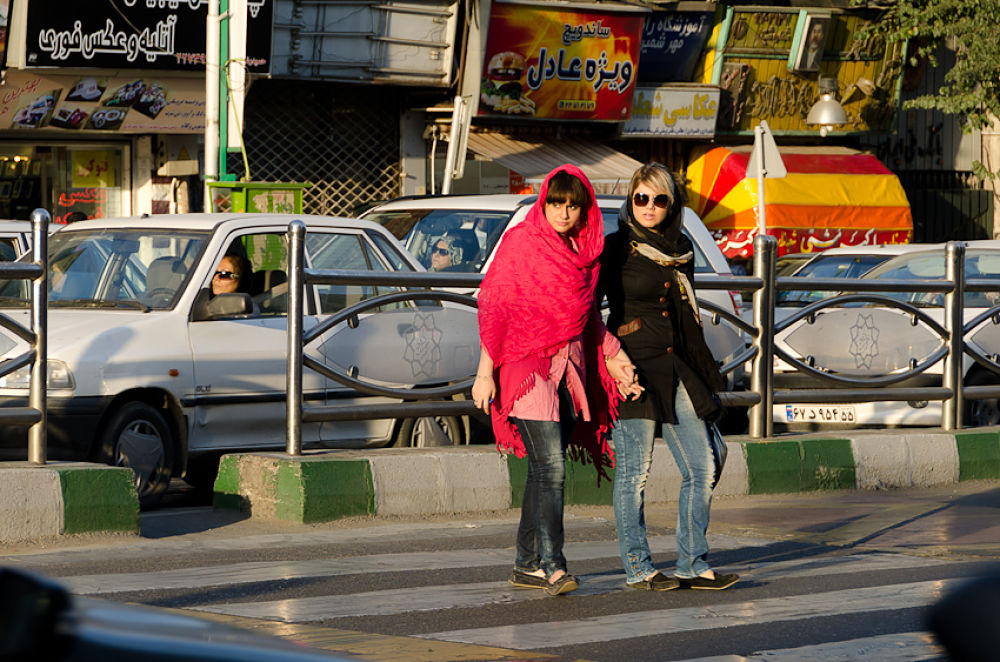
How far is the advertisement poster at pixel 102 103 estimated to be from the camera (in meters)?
17.1

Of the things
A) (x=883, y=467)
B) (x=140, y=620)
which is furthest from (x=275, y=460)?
(x=140, y=620)

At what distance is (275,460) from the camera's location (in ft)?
26.4

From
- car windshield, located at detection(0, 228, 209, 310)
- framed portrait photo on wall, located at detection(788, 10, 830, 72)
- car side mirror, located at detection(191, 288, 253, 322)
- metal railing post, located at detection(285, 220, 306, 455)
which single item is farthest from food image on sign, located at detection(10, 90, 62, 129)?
framed portrait photo on wall, located at detection(788, 10, 830, 72)

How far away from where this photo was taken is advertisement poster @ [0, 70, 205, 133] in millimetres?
17141

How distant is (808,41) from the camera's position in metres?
Result: 24.2

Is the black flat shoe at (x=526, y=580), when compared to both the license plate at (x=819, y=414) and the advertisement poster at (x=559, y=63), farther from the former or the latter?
the advertisement poster at (x=559, y=63)

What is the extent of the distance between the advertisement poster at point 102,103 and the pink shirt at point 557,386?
12130 mm

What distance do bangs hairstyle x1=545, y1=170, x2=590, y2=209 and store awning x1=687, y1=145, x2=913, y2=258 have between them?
16.6 m

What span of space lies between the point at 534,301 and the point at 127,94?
12.5 metres

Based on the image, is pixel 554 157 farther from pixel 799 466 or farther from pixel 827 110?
pixel 799 466

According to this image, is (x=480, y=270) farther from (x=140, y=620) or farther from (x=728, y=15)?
(x=728, y=15)

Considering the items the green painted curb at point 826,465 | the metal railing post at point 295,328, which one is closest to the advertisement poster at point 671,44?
the green painted curb at point 826,465

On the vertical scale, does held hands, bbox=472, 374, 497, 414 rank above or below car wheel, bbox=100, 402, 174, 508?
above

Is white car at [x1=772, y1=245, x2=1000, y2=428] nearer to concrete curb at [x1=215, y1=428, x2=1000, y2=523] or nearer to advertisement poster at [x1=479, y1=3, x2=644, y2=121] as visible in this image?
concrete curb at [x1=215, y1=428, x2=1000, y2=523]
